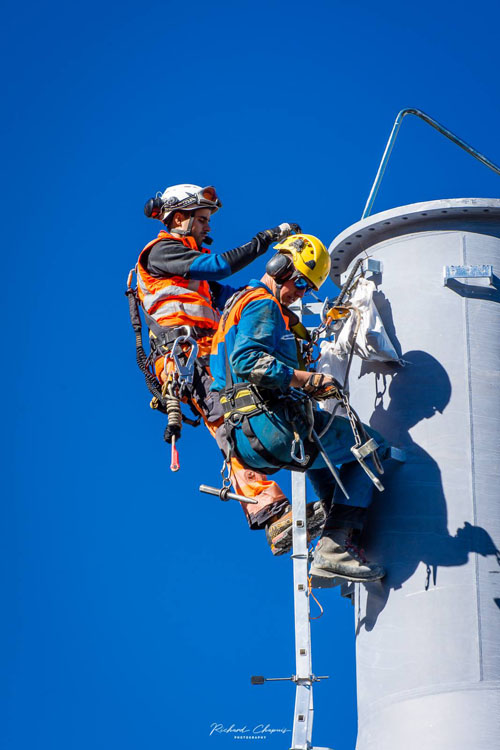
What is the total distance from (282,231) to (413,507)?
2.40 m

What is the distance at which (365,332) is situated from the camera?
33.0ft

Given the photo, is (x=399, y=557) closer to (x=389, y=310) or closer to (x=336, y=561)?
(x=336, y=561)

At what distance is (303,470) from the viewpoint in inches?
386

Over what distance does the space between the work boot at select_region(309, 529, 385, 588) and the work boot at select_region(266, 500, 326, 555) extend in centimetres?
44

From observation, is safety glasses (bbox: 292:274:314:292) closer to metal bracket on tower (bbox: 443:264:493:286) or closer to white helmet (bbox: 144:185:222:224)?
metal bracket on tower (bbox: 443:264:493:286)

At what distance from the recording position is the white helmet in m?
11.6

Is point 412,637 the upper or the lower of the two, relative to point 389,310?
lower

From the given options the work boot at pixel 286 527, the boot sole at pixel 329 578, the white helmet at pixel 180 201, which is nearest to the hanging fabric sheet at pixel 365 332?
the work boot at pixel 286 527

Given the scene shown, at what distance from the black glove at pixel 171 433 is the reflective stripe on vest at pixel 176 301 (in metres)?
0.83

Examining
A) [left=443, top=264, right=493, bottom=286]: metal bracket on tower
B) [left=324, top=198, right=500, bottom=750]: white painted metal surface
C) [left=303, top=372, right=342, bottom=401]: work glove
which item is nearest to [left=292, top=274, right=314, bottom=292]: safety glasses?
[left=324, top=198, right=500, bottom=750]: white painted metal surface

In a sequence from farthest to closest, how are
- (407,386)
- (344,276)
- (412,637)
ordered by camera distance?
(344,276)
(407,386)
(412,637)

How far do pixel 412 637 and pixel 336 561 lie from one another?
2.26 feet

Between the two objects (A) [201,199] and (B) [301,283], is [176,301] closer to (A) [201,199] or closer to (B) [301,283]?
(A) [201,199]

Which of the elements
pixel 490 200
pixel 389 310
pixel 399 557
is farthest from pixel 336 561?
pixel 490 200
